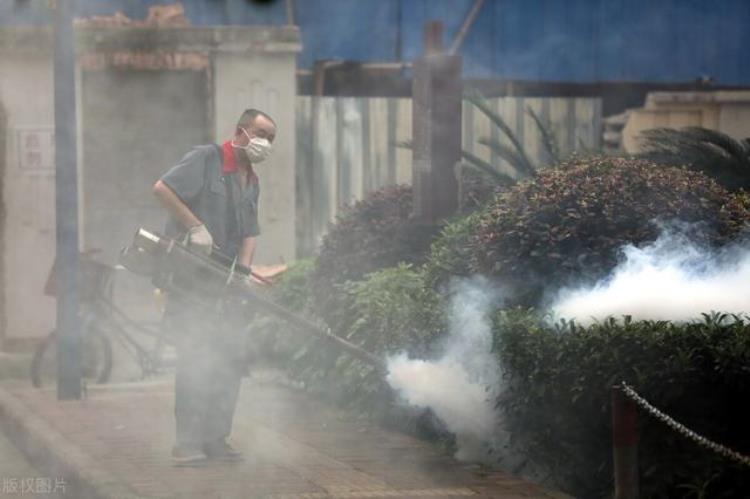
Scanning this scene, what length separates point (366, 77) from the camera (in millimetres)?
15344

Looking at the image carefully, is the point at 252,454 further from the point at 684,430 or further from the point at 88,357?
the point at 88,357

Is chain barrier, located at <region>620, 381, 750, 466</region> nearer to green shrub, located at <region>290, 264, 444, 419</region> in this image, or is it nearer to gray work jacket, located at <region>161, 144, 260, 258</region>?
green shrub, located at <region>290, 264, 444, 419</region>

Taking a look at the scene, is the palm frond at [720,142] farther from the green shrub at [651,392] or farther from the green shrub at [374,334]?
the green shrub at [651,392]

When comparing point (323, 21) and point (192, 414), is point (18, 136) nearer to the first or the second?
point (323, 21)

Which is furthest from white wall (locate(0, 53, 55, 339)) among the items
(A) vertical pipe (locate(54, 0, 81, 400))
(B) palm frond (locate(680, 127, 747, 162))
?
(B) palm frond (locate(680, 127, 747, 162))

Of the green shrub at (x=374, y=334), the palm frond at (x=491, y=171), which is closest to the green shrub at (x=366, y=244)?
the green shrub at (x=374, y=334)

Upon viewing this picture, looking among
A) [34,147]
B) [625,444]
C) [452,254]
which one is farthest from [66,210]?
[625,444]

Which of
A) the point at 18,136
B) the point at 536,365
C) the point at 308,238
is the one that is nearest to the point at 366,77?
the point at 308,238

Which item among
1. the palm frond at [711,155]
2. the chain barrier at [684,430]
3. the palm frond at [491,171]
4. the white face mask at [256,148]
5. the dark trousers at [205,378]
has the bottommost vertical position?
the dark trousers at [205,378]

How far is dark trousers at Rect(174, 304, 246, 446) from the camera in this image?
27.1 feet

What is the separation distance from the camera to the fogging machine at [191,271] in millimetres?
8227

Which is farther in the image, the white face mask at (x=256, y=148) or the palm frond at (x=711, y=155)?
the palm frond at (x=711, y=155)

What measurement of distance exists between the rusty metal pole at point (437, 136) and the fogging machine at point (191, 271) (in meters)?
1.89

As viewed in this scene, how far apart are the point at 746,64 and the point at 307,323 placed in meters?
9.25
